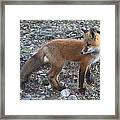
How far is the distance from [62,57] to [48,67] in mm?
88

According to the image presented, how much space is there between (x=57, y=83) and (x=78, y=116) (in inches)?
7.9

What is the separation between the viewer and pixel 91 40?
160 cm

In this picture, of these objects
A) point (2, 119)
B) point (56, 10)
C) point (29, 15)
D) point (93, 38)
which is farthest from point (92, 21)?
point (2, 119)

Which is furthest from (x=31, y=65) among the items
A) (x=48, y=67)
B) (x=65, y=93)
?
(x=65, y=93)

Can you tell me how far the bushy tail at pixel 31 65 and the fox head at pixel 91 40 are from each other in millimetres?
220

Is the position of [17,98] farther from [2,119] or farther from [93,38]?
[93,38]

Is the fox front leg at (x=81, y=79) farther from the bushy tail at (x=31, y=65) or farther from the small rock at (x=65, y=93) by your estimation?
the bushy tail at (x=31, y=65)

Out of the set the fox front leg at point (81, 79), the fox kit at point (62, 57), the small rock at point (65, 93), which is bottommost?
the small rock at point (65, 93)

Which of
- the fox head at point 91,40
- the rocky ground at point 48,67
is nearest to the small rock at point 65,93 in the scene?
the rocky ground at point 48,67

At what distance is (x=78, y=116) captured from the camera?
1.60m

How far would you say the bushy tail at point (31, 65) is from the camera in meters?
1.60

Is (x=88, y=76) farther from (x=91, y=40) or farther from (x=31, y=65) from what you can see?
(x=31, y=65)

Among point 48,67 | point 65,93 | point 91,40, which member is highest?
point 91,40

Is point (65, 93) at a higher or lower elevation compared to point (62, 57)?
lower
